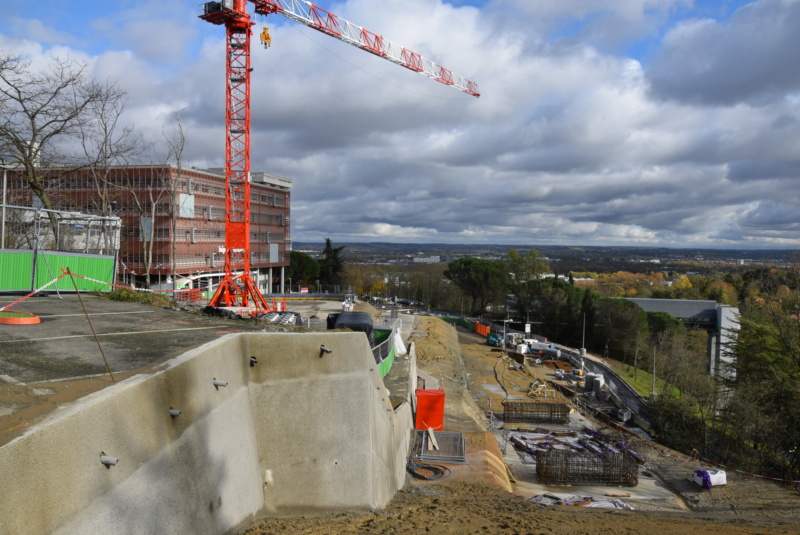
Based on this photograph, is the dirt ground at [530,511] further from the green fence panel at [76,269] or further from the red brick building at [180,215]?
the red brick building at [180,215]

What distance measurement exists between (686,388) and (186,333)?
3297 cm

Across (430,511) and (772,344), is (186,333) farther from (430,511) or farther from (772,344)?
(772,344)

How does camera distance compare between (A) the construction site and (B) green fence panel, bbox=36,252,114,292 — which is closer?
(A) the construction site

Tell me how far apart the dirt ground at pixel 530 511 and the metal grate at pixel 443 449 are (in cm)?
44

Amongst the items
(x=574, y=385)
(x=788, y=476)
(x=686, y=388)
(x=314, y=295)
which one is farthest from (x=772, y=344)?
(x=314, y=295)

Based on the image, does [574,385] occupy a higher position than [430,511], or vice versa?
[430,511]

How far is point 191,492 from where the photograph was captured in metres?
5.85

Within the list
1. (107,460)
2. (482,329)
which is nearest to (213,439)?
(107,460)

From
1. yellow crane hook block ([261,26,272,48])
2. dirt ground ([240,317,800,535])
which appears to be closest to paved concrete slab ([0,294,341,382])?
dirt ground ([240,317,800,535])

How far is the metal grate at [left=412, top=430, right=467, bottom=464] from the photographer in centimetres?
1650

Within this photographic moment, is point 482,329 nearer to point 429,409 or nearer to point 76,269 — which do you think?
point 429,409

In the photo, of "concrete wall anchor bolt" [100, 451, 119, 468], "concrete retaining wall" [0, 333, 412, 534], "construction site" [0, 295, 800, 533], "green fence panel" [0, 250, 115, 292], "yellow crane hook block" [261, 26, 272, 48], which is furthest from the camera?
"yellow crane hook block" [261, 26, 272, 48]

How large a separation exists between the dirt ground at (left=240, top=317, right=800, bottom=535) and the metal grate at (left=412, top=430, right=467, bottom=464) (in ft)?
1.46

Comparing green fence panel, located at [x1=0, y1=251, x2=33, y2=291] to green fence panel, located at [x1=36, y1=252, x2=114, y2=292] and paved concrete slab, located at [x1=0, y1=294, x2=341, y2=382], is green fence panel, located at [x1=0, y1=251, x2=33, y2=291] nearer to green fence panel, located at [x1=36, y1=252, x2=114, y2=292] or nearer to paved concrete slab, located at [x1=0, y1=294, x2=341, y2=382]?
green fence panel, located at [x1=36, y1=252, x2=114, y2=292]
